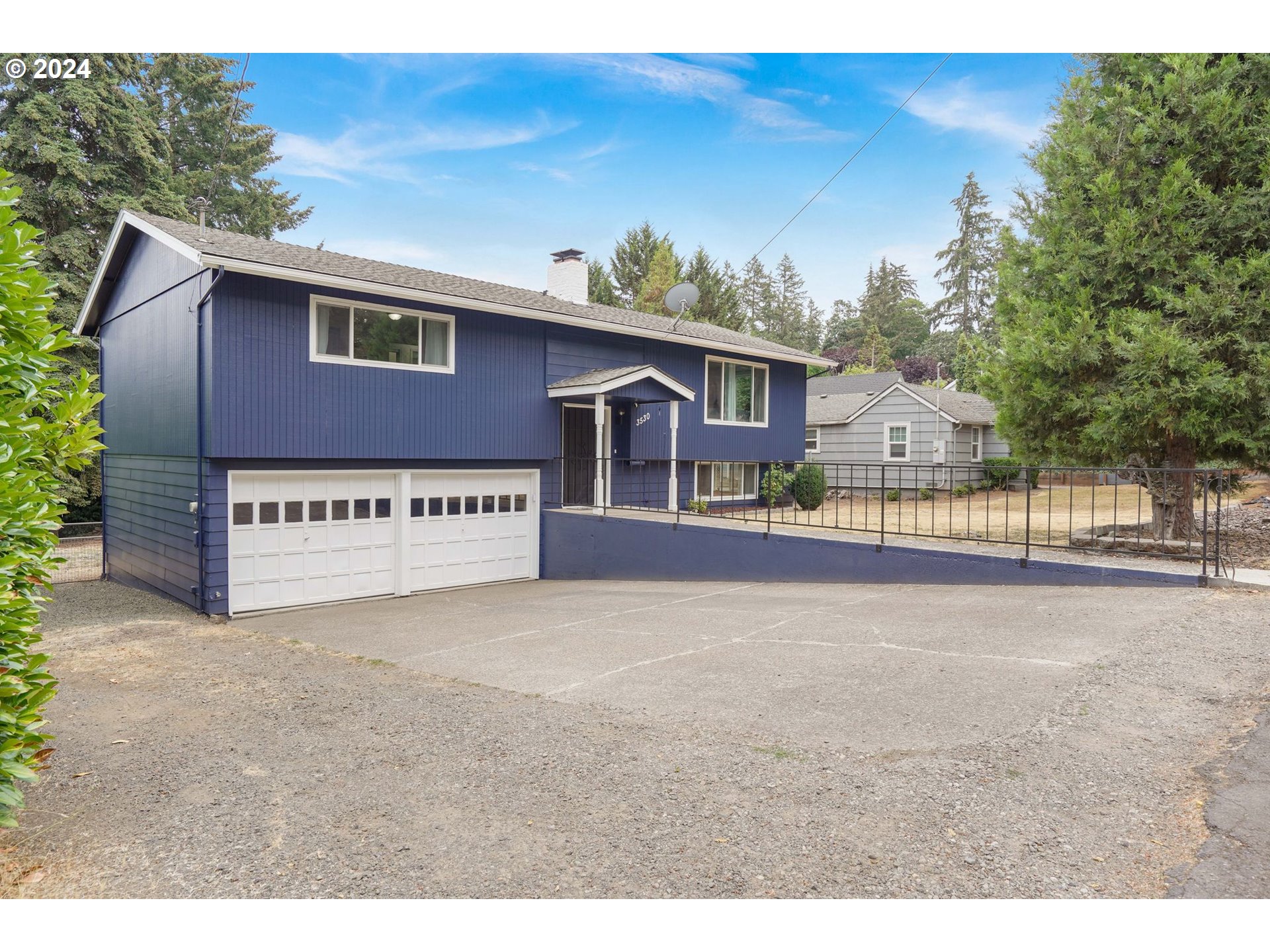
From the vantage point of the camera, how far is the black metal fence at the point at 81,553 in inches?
575

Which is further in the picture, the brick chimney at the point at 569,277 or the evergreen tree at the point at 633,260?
the evergreen tree at the point at 633,260

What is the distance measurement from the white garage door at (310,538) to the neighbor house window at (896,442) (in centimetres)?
1727

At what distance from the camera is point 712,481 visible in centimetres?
1670

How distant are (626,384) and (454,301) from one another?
329 centimetres

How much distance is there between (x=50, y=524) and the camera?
10.9 feet

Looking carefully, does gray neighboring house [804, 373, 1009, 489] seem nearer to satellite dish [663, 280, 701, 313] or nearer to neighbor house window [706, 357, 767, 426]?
neighbor house window [706, 357, 767, 426]

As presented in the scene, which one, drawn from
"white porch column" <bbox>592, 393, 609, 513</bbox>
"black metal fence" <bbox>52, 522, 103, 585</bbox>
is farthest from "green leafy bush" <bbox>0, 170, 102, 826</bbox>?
"black metal fence" <bbox>52, 522, 103, 585</bbox>

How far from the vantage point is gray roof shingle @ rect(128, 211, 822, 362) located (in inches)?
408

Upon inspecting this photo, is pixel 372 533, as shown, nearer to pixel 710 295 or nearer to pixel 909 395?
pixel 909 395

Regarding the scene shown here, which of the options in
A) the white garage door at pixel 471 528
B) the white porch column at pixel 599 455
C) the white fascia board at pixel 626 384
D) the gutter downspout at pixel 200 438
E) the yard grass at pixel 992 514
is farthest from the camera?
the white porch column at pixel 599 455

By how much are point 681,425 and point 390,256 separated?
14976 mm

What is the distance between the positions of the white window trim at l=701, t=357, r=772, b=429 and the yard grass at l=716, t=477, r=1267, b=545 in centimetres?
201

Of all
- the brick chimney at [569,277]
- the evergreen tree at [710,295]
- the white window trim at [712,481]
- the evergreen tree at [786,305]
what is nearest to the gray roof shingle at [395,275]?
the brick chimney at [569,277]

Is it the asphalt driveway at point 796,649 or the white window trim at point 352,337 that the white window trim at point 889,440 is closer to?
the asphalt driveway at point 796,649
